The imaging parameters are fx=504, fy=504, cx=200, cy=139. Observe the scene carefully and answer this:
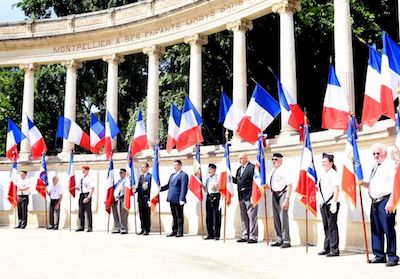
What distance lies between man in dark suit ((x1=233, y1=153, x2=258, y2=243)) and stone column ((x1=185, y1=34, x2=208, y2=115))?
9403mm

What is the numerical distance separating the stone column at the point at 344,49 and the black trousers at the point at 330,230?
6.82 meters

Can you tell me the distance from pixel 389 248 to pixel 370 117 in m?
4.19

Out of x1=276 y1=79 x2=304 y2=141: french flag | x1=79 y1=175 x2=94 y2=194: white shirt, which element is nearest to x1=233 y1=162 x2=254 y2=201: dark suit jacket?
x1=276 y1=79 x2=304 y2=141: french flag

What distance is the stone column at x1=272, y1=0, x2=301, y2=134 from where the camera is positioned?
24.3 metres

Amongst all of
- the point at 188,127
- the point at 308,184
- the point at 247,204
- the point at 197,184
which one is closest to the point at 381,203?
the point at 308,184

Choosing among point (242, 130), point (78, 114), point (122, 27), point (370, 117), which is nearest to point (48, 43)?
point (122, 27)

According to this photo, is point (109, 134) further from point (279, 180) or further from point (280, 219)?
point (280, 219)

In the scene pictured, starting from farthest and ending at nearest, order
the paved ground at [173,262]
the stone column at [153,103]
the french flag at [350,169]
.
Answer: the stone column at [153,103], the french flag at [350,169], the paved ground at [173,262]

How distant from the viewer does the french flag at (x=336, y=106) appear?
1744 centimetres

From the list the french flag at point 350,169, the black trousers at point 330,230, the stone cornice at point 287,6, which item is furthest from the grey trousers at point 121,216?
the french flag at point 350,169

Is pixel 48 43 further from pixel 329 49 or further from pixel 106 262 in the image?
pixel 106 262

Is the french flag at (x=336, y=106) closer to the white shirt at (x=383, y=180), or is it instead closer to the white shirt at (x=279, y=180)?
the white shirt at (x=279, y=180)

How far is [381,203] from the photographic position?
13.4 metres

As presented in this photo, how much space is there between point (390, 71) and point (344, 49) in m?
7.25
